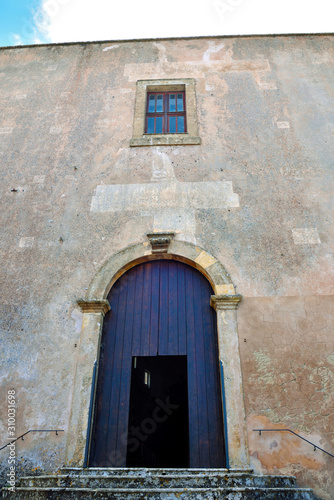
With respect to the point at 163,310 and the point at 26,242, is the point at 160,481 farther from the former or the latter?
the point at 26,242

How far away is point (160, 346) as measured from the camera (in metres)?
5.45

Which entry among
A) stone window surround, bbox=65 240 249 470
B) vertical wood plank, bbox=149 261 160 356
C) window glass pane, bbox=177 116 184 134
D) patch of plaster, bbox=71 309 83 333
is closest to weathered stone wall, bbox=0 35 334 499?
patch of plaster, bbox=71 309 83 333

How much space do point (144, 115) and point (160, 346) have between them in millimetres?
4578

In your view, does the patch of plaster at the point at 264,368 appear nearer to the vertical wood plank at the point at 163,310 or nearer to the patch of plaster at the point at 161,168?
the vertical wood plank at the point at 163,310

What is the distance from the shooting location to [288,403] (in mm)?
4871

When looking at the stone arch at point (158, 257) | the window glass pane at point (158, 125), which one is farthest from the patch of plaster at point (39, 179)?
the window glass pane at point (158, 125)

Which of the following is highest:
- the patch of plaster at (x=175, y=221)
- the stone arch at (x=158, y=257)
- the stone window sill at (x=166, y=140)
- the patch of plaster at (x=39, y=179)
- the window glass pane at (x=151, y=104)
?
the window glass pane at (x=151, y=104)

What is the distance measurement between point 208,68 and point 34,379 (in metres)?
6.92

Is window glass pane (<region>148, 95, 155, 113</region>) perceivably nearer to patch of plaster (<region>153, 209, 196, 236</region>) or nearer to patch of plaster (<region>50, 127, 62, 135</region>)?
patch of plaster (<region>50, 127, 62, 135</region>)

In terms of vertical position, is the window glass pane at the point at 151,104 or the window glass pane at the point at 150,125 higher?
the window glass pane at the point at 151,104

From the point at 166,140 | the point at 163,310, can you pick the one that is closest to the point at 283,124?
the point at 166,140

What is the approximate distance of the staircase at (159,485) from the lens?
12.5 ft

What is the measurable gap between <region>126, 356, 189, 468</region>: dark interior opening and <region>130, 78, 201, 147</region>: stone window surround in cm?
451

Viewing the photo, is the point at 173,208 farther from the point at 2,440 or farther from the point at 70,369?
the point at 2,440
